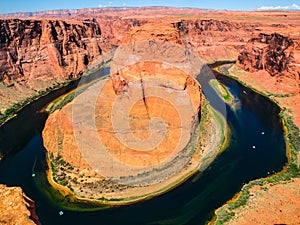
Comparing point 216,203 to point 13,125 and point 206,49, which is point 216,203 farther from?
point 206,49

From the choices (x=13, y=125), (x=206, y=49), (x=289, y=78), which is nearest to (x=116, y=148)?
(x=13, y=125)


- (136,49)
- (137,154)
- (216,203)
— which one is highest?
(136,49)

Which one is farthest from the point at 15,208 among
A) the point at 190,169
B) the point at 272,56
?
the point at 272,56

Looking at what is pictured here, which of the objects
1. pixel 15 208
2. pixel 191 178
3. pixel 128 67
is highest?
pixel 15 208

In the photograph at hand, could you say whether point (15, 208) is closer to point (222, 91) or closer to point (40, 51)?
point (222, 91)

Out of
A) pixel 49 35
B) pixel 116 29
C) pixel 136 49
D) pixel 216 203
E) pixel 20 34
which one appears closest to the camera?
pixel 216 203

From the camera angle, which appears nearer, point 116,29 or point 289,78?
point 289,78

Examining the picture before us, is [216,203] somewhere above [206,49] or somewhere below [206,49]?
below
